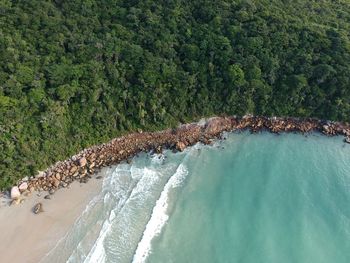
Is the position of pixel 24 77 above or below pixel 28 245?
above

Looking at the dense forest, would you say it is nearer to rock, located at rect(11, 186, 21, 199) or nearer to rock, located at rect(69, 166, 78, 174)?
rock, located at rect(11, 186, 21, 199)

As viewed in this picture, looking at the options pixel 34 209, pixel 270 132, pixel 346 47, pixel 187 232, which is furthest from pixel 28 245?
pixel 346 47

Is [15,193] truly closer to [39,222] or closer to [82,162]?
[39,222]

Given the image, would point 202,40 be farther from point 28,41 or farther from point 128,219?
point 128,219

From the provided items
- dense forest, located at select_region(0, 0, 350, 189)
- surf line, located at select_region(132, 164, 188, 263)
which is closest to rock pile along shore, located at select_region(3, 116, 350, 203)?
dense forest, located at select_region(0, 0, 350, 189)

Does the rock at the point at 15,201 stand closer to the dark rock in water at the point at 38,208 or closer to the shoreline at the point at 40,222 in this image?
the shoreline at the point at 40,222

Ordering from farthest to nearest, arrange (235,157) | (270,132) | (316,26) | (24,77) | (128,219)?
(316,26) < (270,132) < (235,157) < (24,77) < (128,219)

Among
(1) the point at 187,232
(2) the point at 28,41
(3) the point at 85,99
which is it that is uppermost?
(2) the point at 28,41
